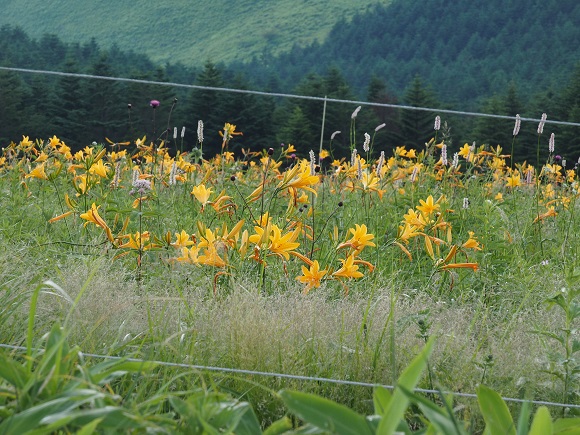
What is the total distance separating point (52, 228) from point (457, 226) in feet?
5.88

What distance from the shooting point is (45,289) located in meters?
2.30

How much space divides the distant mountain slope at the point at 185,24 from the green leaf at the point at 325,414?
212ft

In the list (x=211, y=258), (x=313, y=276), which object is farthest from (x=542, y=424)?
(x=211, y=258)

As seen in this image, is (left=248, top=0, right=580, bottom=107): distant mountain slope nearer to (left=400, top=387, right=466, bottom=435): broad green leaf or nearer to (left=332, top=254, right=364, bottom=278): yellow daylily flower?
(left=332, top=254, right=364, bottom=278): yellow daylily flower

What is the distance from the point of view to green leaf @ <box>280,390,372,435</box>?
4.50ft

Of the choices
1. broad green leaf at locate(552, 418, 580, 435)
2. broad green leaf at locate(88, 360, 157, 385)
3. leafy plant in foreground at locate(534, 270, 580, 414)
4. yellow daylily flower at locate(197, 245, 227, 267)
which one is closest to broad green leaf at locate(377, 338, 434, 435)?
broad green leaf at locate(552, 418, 580, 435)

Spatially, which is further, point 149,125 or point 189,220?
point 149,125

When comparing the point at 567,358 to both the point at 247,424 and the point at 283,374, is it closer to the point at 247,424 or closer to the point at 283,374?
the point at 283,374

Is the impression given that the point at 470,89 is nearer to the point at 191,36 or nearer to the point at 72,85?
the point at 191,36

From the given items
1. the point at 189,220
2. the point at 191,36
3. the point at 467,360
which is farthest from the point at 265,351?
the point at 191,36

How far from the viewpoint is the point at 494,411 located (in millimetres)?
1512

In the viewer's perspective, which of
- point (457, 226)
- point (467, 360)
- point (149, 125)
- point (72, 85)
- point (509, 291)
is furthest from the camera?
point (149, 125)

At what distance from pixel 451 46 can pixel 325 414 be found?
76.2 meters

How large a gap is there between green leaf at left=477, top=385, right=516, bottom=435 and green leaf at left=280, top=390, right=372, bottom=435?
24cm
